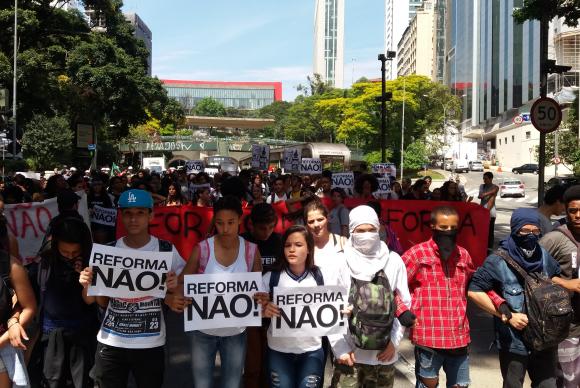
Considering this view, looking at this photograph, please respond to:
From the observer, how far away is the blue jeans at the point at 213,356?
12.9 ft

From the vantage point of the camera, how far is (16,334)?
3.47 metres

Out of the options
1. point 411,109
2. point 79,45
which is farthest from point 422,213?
point 411,109

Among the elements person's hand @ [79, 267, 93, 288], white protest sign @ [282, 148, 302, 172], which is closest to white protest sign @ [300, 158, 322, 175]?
white protest sign @ [282, 148, 302, 172]

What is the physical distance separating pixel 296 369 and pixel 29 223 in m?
3.85

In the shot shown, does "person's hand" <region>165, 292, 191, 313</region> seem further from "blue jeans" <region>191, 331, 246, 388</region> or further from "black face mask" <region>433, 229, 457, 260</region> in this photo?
"black face mask" <region>433, 229, 457, 260</region>

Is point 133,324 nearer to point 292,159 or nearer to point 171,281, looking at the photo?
point 171,281

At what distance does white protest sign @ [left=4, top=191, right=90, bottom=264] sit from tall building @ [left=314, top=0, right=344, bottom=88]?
187 metres

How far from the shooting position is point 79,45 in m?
29.0

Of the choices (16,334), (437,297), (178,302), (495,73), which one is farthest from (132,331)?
(495,73)

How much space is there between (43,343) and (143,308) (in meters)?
0.82

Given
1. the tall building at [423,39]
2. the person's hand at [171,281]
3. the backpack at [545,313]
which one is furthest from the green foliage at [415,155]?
→ the tall building at [423,39]

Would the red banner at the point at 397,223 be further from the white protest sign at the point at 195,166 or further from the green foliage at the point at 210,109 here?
the green foliage at the point at 210,109

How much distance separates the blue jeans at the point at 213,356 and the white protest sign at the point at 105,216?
453 cm

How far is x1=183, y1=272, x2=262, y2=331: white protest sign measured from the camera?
389 centimetres
